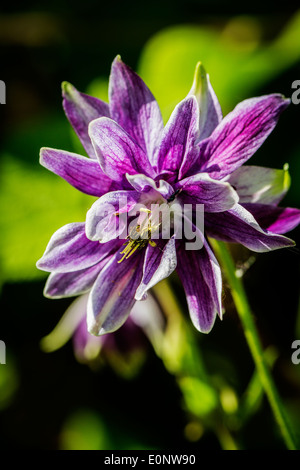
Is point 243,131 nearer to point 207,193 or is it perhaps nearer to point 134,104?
point 207,193

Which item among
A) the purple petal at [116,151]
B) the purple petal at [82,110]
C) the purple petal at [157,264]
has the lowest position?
the purple petal at [157,264]

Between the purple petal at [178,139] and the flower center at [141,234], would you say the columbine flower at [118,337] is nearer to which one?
the flower center at [141,234]

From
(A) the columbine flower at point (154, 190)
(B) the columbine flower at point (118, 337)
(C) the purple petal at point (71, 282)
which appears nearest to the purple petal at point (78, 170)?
(A) the columbine flower at point (154, 190)

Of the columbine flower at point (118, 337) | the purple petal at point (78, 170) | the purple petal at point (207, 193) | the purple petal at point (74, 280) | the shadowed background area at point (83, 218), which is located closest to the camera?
the purple petal at point (207, 193)

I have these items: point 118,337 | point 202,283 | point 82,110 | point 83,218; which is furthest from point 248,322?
point 83,218

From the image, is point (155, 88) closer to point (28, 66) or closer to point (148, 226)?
point (28, 66)

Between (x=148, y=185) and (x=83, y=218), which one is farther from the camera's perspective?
(x=83, y=218)

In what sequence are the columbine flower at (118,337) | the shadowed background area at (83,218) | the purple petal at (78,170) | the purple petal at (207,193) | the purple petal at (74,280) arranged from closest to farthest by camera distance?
the purple petal at (207,193) < the purple petal at (78,170) < the purple petal at (74,280) < the columbine flower at (118,337) < the shadowed background area at (83,218)

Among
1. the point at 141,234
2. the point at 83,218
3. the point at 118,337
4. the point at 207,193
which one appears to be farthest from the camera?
the point at 83,218
